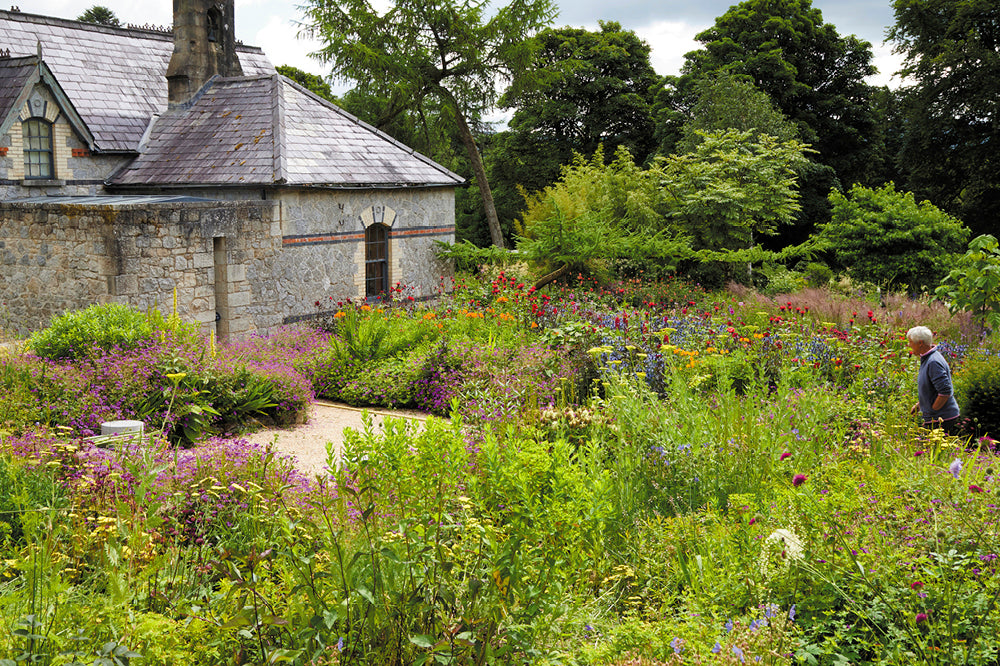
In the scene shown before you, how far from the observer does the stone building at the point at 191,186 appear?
36.0 feet

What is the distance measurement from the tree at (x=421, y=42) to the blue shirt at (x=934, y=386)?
18.5 meters

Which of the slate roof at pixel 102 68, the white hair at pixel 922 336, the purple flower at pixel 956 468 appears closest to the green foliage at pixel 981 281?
the white hair at pixel 922 336

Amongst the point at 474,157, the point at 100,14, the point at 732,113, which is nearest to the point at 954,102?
the point at 732,113

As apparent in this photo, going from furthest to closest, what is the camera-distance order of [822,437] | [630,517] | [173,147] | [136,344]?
1. [173,147]
2. [136,344]
3. [822,437]
4. [630,517]

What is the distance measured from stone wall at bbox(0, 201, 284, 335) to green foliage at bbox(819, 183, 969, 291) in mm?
10674

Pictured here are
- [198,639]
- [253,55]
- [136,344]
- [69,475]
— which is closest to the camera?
[198,639]

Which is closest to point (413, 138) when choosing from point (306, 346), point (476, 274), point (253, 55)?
point (253, 55)

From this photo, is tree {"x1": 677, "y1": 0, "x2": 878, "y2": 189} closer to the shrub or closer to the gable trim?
the gable trim

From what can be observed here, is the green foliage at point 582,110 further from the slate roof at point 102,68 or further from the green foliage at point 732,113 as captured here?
the slate roof at point 102,68

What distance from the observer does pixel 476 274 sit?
17.1m

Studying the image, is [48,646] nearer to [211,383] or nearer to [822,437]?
[822,437]

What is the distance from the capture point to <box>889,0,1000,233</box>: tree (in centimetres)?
2192

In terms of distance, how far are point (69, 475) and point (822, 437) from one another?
5128 mm

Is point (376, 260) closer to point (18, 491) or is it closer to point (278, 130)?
point (278, 130)
